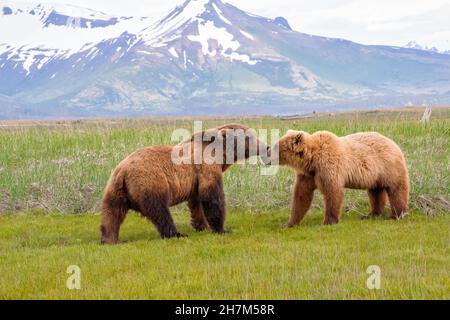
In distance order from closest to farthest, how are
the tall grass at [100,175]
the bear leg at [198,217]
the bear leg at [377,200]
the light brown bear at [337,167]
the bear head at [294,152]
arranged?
Result: 1. the light brown bear at [337,167]
2. the bear head at [294,152]
3. the bear leg at [198,217]
4. the bear leg at [377,200]
5. the tall grass at [100,175]

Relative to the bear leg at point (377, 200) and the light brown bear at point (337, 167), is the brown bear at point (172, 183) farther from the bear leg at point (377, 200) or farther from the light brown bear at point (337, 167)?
the bear leg at point (377, 200)

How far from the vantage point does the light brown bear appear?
1183cm

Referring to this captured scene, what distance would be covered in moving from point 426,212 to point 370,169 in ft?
5.64

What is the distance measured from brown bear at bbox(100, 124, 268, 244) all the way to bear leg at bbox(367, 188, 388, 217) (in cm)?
264

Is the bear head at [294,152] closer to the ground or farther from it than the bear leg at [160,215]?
farther from it

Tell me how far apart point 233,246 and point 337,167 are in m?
2.97

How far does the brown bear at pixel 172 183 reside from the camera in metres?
10.7

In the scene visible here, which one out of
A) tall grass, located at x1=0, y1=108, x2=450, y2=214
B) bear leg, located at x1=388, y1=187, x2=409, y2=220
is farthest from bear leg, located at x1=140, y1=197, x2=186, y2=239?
bear leg, located at x1=388, y1=187, x2=409, y2=220

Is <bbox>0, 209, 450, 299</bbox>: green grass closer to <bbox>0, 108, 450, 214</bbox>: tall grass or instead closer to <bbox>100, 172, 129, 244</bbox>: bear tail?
<bbox>100, 172, 129, 244</bbox>: bear tail

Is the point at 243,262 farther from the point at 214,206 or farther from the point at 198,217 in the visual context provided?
the point at 198,217

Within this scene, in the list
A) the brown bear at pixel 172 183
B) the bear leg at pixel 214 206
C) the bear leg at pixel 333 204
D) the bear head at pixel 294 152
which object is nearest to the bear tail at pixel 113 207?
the brown bear at pixel 172 183

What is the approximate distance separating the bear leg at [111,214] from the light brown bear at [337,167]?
130 inches

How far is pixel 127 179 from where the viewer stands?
10727mm

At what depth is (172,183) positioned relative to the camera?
11.2m
